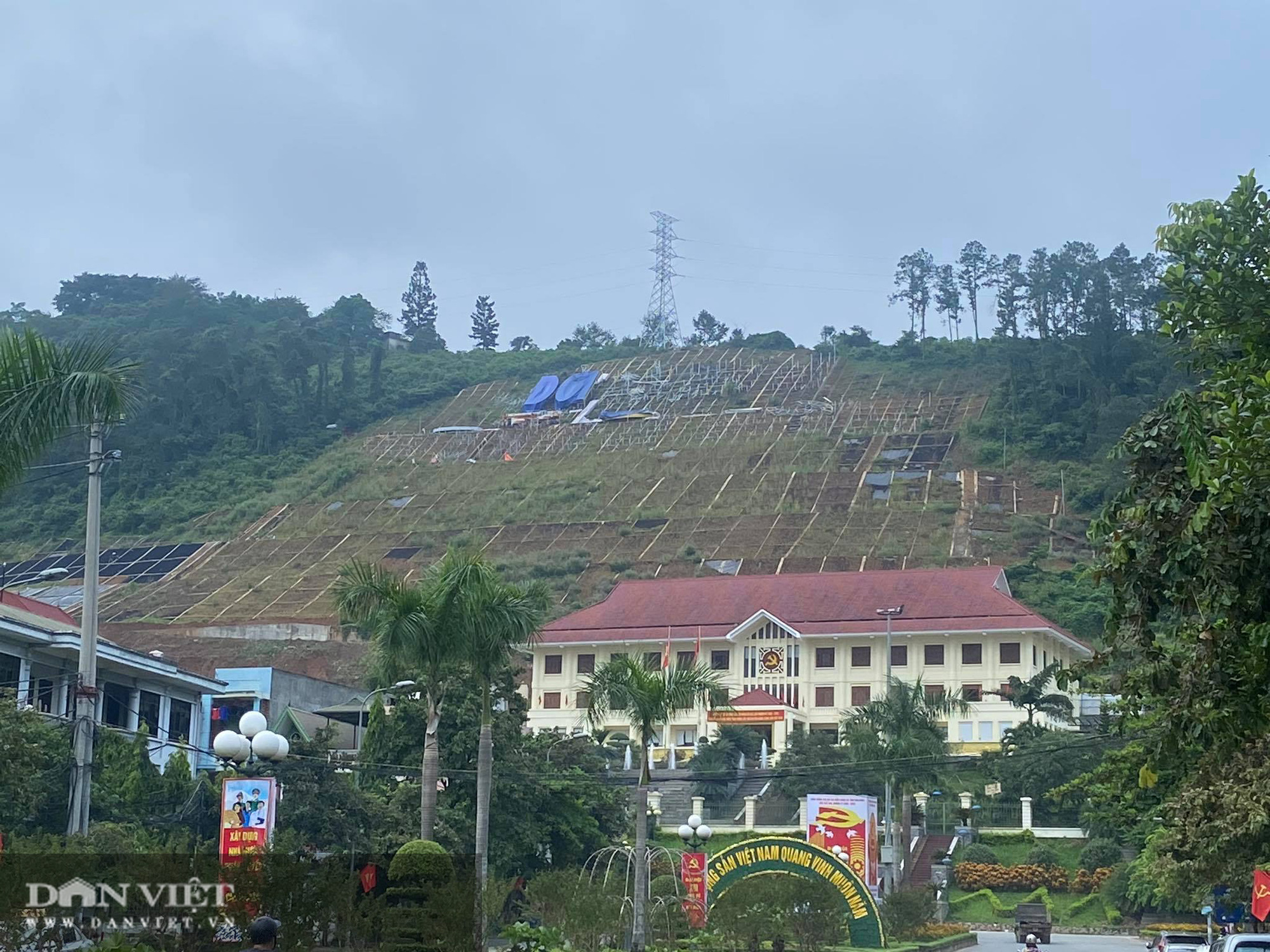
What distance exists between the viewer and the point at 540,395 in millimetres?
149250

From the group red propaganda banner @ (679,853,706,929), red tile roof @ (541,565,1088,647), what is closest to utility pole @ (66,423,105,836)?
red propaganda banner @ (679,853,706,929)

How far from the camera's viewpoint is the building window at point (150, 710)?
5063cm

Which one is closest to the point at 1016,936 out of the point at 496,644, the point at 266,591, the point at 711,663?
the point at 496,644

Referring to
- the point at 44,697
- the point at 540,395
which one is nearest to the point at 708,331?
the point at 540,395

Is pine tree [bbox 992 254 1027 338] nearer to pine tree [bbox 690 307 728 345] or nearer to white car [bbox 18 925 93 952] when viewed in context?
pine tree [bbox 690 307 728 345]

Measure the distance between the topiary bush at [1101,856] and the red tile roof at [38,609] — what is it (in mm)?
32596

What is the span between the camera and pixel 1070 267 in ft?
476

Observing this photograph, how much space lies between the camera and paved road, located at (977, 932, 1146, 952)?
130ft

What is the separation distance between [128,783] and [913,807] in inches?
1108

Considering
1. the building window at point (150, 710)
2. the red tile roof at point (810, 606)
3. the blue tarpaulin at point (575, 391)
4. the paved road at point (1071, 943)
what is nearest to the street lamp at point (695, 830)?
the paved road at point (1071, 943)

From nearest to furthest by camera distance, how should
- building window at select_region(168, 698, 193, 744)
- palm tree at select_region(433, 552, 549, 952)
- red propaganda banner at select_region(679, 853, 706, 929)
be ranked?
palm tree at select_region(433, 552, 549, 952) < red propaganda banner at select_region(679, 853, 706, 929) < building window at select_region(168, 698, 193, 744)

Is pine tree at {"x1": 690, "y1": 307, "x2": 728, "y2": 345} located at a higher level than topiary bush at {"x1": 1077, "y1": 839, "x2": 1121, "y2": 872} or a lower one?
higher

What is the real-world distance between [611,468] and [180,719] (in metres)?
71.7

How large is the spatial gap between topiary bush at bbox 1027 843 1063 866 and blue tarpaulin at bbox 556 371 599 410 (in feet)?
320
